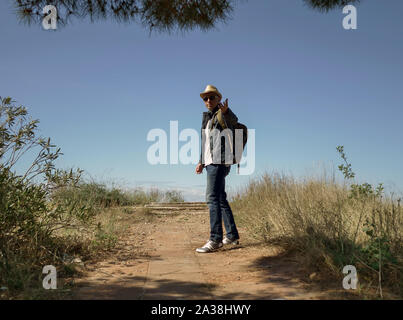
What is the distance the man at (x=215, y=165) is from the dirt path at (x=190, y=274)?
24cm

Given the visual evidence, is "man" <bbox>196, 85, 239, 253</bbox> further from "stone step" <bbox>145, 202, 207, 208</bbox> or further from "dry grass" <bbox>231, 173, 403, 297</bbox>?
"stone step" <bbox>145, 202, 207, 208</bbox>

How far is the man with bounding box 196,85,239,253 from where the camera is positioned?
4734 mm

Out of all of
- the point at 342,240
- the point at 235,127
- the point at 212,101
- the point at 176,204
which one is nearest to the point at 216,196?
the point at 235,127

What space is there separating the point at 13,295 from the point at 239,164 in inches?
123

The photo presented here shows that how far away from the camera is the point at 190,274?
357 centimetres

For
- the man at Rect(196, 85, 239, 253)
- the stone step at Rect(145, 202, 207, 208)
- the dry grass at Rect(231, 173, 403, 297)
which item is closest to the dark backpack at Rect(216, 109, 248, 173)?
the man at Rect(196, 85, 239, 253)

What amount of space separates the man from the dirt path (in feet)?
0.80

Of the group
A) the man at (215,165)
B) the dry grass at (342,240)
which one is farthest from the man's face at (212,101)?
the dry grass at (342,240)

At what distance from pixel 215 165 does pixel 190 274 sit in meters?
1.66

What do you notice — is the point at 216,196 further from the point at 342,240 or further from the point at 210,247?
the point at 342,240

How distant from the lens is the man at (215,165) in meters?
4.73
